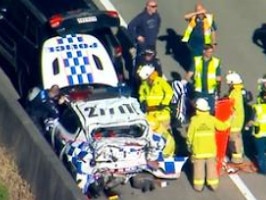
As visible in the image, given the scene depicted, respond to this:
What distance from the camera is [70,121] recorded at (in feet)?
76.6

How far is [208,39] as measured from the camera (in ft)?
87.8

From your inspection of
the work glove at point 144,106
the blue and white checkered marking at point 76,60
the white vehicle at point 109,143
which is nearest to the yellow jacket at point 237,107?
the white vehicle at point 109,143

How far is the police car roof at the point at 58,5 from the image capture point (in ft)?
84.9

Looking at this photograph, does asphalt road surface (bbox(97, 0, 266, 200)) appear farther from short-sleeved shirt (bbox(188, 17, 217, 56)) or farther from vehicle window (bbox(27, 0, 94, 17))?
vehicle window (bbox(27, 0, 94, 17))

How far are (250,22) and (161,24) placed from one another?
1913mm

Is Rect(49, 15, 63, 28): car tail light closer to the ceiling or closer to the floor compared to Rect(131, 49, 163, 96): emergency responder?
closer to the ceiling

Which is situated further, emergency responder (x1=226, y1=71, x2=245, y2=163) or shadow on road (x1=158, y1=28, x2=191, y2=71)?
shadow on road (x1=158, y1=28, x2=191, y2=71)

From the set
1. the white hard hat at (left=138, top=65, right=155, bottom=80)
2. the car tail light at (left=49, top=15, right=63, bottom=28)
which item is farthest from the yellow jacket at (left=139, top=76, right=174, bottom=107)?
the car tail light at (left=49, top=15, right=63, bottom=28)

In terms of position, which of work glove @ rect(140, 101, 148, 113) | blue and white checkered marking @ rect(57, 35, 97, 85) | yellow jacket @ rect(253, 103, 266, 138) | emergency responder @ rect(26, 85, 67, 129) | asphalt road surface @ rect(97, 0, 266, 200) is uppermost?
blue and white checkered marking @ rect(57, 35, 97, 85)

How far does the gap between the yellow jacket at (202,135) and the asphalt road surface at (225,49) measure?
2.45ft

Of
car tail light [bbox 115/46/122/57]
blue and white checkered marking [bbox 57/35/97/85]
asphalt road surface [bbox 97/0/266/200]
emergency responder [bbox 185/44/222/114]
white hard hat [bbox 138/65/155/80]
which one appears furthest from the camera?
car tail light [bbox 115/46/122/57]

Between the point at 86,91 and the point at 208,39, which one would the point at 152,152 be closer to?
the point at 86,91

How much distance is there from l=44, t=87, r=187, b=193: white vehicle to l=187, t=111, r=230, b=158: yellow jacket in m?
0.40

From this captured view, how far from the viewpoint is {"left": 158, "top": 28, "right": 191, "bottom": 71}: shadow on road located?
28.1m
